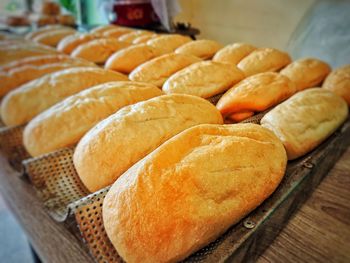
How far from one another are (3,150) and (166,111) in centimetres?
63

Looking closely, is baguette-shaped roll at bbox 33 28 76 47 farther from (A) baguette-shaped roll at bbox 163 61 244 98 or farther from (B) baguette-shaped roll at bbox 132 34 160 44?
(A) baguette-shaped roll at bbox 163 61 244 98

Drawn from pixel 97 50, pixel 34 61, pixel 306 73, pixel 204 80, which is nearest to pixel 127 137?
pixel 204 80

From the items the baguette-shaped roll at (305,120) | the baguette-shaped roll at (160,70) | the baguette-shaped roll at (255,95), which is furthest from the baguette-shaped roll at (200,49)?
the baguette-shaped roll at (305,120)

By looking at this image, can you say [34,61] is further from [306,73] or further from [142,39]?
[306,73]

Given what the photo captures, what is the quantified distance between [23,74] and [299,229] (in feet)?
4.22

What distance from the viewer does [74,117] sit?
2.80 feet

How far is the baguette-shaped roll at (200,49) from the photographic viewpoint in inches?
56.6

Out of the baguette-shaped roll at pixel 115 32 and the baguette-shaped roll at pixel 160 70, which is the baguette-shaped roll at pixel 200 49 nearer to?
the baguette-shaped roll at pixel 160 70

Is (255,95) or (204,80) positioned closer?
(255,95)

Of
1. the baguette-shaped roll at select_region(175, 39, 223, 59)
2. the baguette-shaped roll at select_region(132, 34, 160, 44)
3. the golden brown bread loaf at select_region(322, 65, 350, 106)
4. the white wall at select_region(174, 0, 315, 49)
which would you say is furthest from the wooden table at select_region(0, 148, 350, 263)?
the white wall at select_region(174, 0, 315, 49)

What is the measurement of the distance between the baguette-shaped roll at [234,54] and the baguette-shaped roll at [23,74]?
0.73 metres

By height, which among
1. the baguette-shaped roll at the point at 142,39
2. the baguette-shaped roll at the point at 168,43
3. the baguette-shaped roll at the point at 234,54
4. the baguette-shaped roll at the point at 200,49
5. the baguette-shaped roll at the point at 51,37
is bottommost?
the baguette-shaped roll at the point at 51,37

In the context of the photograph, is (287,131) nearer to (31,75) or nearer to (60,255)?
(60,255)

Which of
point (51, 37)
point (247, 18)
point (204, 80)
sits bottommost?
point (51, 37)
